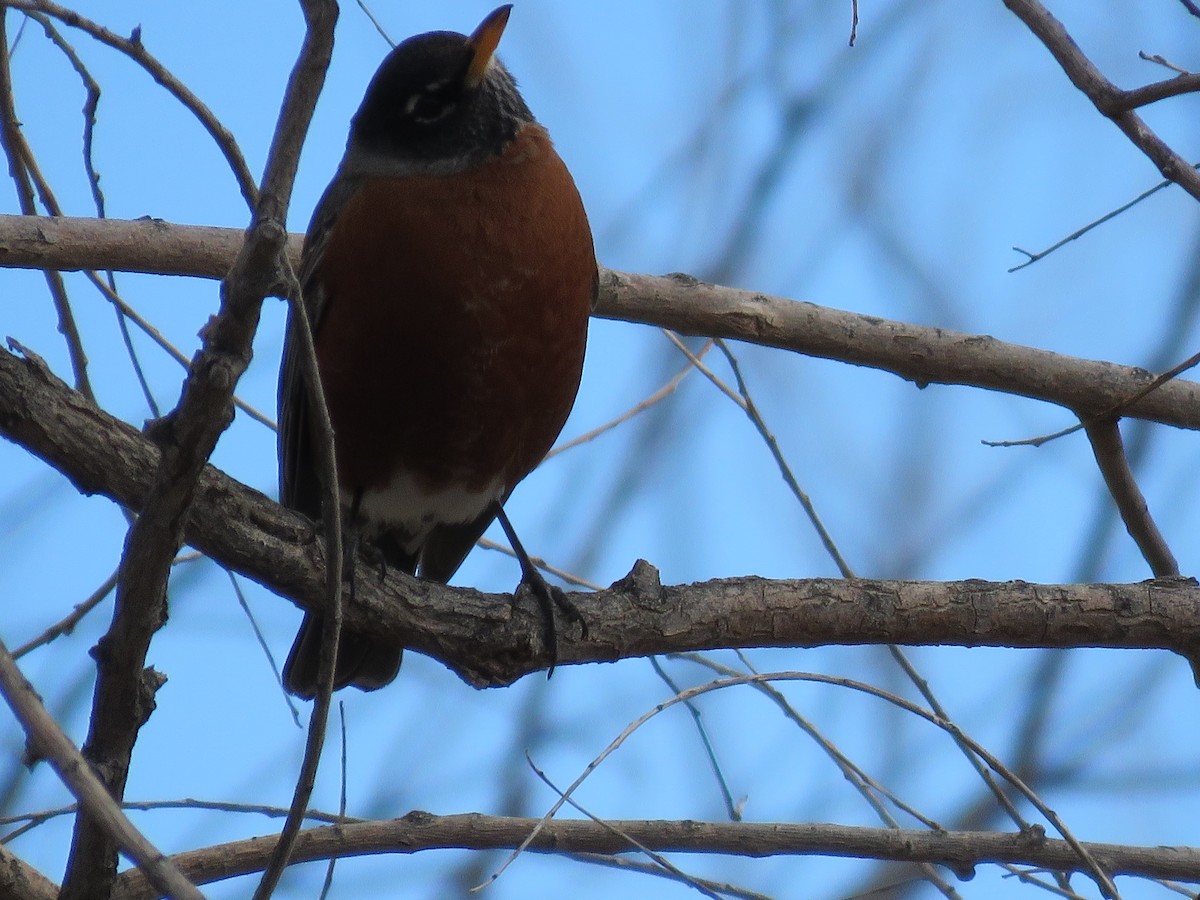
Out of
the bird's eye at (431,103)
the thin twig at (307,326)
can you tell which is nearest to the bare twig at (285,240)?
the thin twig at (307,326)

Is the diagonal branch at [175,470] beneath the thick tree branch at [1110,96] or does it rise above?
beneath

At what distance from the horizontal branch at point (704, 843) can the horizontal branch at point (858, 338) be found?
4.05 feet

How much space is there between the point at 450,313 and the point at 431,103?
2.82 ft

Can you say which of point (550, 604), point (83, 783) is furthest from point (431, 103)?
point (83, 783)

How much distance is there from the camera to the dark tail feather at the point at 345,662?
3.80m

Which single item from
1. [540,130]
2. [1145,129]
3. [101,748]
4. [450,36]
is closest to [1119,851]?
[1145,129]

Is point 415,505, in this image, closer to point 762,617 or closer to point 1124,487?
point 762,617

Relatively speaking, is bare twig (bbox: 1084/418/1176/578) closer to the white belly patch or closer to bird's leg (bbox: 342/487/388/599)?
the white belly patch

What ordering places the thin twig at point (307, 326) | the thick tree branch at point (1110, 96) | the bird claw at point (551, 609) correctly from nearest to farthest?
the thin twig at point (307, 326)
the thick tree branch at point (1110, 96)
the bird claw at point (551, 609)

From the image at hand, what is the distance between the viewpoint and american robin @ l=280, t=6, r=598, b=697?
346 cm

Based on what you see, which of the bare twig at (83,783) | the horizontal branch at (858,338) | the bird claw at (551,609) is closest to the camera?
the bare twig at (83,783)

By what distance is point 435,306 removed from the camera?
3430 mm

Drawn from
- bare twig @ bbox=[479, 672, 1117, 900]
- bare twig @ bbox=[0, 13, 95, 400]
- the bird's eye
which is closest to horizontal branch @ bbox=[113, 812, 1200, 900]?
bare twig @ bbox=[479, 672, 1117, 900]

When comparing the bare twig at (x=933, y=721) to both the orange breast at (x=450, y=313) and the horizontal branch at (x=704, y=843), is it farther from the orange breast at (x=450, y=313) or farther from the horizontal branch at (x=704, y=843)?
the orange breast at (x=450, y=313)
